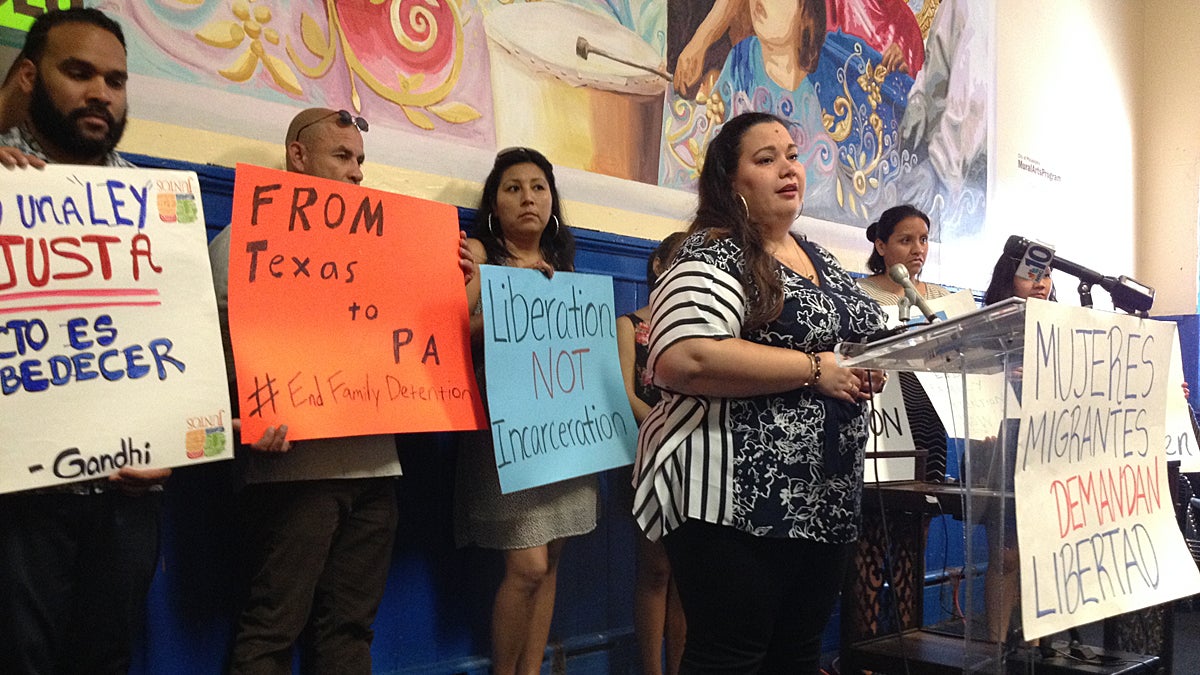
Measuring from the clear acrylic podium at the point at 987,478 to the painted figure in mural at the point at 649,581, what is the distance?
3.59ft

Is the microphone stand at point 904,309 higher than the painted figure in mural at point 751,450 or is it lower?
higher

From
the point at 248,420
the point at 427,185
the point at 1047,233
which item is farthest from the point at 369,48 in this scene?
the point at 1047,233

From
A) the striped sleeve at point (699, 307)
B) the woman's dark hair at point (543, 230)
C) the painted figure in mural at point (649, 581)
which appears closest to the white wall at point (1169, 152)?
the painted figure in mural at point (649, 581)

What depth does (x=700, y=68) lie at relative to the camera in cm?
329

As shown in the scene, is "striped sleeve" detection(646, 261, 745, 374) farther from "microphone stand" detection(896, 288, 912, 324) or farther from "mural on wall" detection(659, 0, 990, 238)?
"mural on wall" detection(659, 0, 990, 238)

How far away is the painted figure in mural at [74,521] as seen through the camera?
142cm

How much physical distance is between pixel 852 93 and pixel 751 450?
293 centimetres

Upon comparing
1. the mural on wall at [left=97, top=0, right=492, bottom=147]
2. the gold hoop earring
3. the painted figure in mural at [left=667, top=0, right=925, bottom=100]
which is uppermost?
the painted figure in mural at [left=667, top=0, right=925, bottom=100]

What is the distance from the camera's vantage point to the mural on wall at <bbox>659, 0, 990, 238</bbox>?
129 inches

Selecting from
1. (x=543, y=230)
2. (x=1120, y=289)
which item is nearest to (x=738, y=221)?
(x=543, y=230)

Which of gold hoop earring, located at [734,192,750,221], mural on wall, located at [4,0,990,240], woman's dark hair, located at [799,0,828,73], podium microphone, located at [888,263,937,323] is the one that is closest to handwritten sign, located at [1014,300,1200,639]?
podium microphone, located at [888,263,937,323]

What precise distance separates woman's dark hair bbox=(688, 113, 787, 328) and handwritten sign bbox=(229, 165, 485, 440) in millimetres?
589

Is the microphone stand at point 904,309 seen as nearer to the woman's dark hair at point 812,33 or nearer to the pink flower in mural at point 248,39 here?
the pink flower in mural at point 248,39

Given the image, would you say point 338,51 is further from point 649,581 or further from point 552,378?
point 649,581
